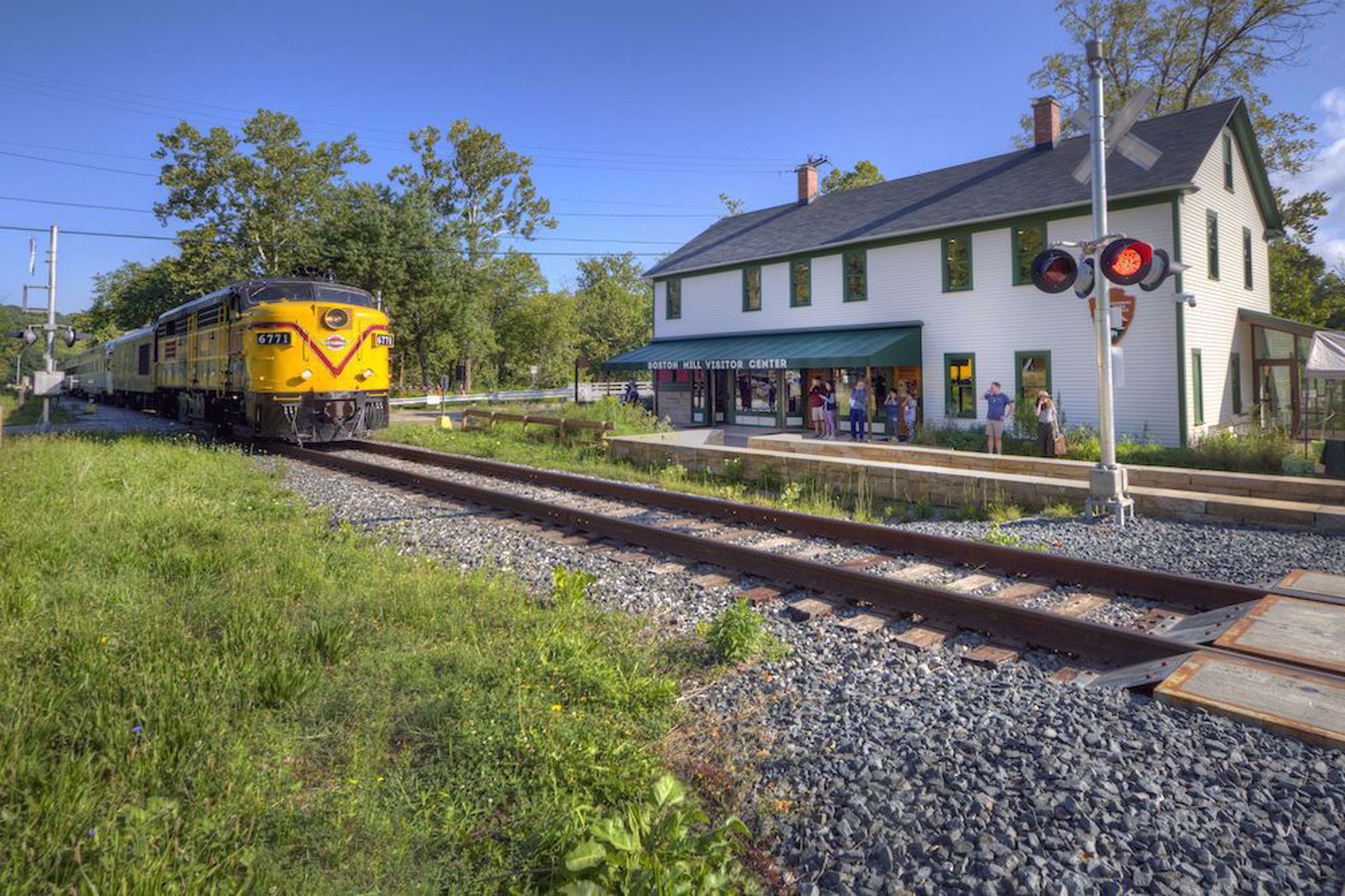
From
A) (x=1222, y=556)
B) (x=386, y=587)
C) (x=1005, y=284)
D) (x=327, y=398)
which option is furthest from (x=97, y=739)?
(x=1005, y=284)

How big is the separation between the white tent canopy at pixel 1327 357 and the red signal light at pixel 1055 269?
11.4 meters

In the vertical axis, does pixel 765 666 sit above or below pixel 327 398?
below

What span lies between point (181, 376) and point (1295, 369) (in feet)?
101

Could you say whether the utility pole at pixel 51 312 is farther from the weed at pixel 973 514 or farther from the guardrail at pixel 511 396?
the weed at pixel 973 514

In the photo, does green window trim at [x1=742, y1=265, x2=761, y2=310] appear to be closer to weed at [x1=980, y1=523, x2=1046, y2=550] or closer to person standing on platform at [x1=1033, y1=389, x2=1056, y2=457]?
person standing on platform at [x1=1033, y1=389, x2=1056, y2=457]

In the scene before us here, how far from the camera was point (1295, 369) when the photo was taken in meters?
21.8

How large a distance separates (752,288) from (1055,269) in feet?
58.7

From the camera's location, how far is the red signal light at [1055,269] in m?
9.73

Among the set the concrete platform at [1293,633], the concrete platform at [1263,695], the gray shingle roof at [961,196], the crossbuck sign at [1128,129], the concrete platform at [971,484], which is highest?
the gray shingle roof at [961,196]

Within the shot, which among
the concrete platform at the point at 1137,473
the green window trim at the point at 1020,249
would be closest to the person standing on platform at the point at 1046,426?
the concrete platform at the point at 1137,473

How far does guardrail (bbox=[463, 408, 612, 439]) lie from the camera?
18.0m

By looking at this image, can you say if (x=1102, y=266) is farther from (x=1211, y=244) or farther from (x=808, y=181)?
(x=808, y=181)

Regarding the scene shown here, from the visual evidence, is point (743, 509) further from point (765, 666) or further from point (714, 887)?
point (714, 887)

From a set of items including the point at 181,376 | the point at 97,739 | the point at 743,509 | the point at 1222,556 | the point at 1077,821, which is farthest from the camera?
the point at 181,376
